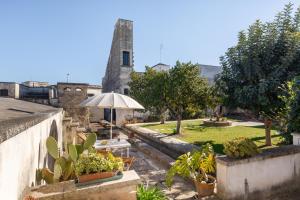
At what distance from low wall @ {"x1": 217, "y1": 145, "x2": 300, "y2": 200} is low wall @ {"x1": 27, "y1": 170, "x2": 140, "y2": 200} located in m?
2.47

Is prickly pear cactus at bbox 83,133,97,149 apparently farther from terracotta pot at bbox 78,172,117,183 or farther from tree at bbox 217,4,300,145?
tree at bbox 217,4,300,145

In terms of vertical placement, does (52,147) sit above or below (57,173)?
above

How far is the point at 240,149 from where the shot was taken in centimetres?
559

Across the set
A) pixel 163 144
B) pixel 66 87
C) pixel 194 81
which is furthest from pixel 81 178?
pixel 66 87

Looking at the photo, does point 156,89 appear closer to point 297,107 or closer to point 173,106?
point 173,106

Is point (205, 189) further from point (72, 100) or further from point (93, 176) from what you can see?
point (72, 100)

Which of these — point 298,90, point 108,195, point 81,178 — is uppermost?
point 298,90

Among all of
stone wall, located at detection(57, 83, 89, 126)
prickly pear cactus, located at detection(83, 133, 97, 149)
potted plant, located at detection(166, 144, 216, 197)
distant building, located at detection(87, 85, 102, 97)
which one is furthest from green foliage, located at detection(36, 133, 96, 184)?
distant building, located at detection(87, 85, 102, 97)

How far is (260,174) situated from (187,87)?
1009 cm

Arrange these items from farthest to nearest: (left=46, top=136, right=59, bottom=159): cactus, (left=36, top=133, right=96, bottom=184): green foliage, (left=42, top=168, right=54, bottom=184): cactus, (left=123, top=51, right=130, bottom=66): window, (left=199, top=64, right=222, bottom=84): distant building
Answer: (left=199, top=64, right=222, bottom=84): distant building < (left=123, top=51, right=130, bottom=66): window < (left=46, top=136, right=59, bottom=159): cactus < (left=42, top=168, right=54, bottom=184): cactus < (left=36, top=133, right=96, bottom=184): green foliage

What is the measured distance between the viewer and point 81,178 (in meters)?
4.22

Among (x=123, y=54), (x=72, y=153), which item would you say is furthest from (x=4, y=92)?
(x=72, y=153)

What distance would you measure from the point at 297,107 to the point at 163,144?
317 inches

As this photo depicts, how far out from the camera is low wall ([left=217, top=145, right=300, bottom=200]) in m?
5.46
